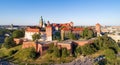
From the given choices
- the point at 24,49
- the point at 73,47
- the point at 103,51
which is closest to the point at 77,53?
the point at 73,47

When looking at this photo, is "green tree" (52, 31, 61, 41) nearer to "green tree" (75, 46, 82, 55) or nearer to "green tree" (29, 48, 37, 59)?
"green tree" (75, 46, 82, 55)

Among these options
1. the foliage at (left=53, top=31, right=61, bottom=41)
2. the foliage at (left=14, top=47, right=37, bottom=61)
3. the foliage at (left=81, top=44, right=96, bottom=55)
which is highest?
the foliage at (left=53, top=31, right=61, bottom=41)

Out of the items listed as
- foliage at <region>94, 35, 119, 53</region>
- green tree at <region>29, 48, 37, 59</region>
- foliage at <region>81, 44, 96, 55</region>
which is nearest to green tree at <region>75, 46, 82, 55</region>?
foliage at <region>81, 44, 96, 55</region>

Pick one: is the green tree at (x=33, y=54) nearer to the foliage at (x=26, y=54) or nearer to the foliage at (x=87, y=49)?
the foliage at (x=26, y=54)

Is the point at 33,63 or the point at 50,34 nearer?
the point at 33,63

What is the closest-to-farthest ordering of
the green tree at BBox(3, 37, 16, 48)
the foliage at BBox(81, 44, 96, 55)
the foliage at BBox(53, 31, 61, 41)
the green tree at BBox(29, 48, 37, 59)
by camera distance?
the foliage at BBox(81, 44, 96, 55) → the green tree at BBox(29, 48, 37, 59) → the green tree at BBox(3, 37, 16, 48) → the foliage at BBox(53, 31, 61, 41)

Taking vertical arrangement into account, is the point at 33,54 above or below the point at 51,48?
below

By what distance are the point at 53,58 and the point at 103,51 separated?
9082 millimetres

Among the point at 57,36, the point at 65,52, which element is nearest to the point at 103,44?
the point at 65,52

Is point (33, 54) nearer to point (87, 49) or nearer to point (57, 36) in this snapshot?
point (87, 49)

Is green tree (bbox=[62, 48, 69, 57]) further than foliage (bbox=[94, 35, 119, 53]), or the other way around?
foliage (bbox=[94, 35, 119, 53])

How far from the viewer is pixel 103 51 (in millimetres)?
37969

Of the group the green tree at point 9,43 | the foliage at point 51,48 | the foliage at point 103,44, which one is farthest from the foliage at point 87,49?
the green tree at point 9,43

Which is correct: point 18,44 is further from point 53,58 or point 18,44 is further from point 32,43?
point 53,58
